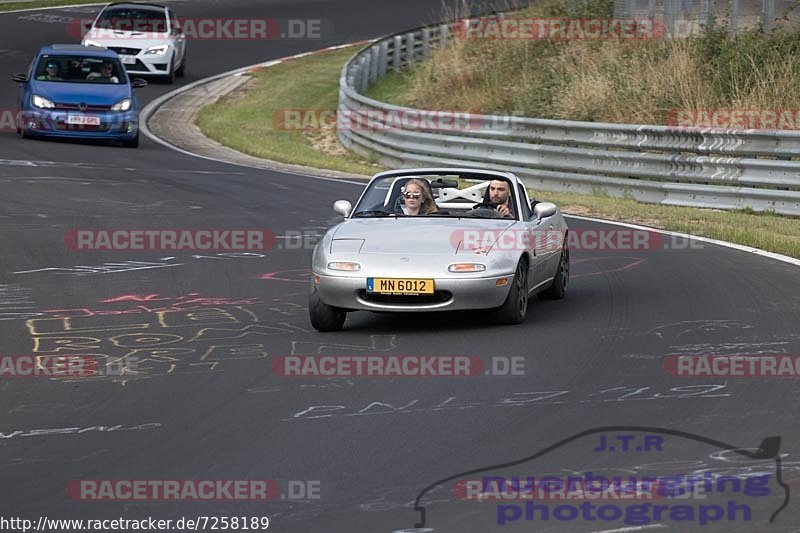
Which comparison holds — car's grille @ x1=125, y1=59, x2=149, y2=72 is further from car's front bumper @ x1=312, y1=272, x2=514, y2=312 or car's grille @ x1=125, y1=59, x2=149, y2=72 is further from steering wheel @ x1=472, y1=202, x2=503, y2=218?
car's front bumper @ x1=312, y1=272, x2=514, y2=312

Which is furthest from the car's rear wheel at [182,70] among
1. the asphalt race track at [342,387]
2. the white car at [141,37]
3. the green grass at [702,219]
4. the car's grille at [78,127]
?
the asphalt race track at [342,387]

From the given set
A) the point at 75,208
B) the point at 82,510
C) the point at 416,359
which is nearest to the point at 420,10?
the point at 75,208

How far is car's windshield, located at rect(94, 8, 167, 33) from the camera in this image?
34812mm

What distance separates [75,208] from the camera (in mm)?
18062

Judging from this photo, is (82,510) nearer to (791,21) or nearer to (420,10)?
(791,21)

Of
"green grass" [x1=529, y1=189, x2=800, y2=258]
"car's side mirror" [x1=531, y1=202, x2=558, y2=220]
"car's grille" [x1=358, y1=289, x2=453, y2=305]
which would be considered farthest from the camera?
"green grass" [x1=529, y1=189, x2=800, y2=258]

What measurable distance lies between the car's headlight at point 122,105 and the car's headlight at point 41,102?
3.29 ft

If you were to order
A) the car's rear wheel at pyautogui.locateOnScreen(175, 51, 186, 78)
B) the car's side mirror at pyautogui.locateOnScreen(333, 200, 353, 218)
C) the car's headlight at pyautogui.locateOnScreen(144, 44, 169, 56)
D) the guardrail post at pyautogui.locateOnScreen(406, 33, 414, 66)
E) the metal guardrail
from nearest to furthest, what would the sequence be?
the car's side mirror at pyautogui.locateOnScreen(333, 200, 353, 218)
the metal guardrail
the car's headlight at pyautogui.locateOnScreen(144, 44, 169, 56)
the guardrail post at pyautogui.locateOnScreen(406, 33, 414, 66)
the car's rear wheel at pyautogui.locateOnScreen(175, 51, 186, 78)

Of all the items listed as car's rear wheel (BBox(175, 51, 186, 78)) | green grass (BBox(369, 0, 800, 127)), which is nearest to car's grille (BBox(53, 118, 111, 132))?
green grass (BBox(369, 0, 800, 127))

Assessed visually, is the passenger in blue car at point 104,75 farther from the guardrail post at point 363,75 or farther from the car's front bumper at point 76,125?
the guardrail post at point 363,75

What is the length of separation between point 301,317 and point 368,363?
6.62ft

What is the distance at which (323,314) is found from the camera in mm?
10742

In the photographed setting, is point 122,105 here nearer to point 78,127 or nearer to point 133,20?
point 78,127

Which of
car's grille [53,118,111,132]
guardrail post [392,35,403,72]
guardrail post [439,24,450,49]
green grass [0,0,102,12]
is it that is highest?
car's grille [53,118,111,132]
